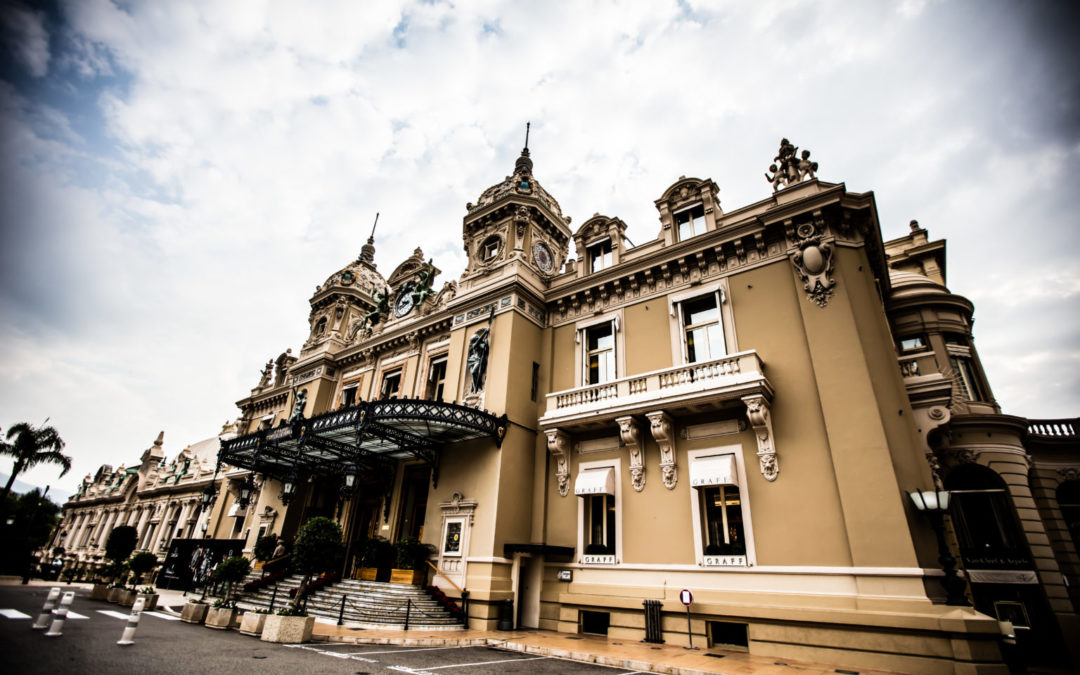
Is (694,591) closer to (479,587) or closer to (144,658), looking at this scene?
(479,587)

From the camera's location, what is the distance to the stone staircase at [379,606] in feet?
44.5

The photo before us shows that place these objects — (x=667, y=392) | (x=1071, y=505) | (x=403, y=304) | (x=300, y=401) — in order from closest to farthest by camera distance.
→ (x=667, y=392) → (x=1071, y=505) → (x=403, y=304) → (x=300, y=401)

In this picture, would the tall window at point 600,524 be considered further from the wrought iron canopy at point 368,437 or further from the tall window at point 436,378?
the tall window at point 436,378

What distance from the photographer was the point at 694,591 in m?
12.6

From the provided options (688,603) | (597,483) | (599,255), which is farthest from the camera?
(599,255)

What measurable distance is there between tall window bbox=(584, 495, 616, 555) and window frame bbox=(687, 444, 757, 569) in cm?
270

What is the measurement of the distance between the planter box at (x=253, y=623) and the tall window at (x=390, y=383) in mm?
11870

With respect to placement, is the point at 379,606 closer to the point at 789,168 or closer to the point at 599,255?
the point at 599,255

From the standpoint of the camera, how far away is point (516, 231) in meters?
20.8

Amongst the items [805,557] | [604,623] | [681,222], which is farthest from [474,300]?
[805,557]

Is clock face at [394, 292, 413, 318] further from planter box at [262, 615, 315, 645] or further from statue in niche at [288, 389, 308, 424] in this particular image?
planter box at [262, 615, 315, 645]

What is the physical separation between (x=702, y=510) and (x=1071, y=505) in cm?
1466

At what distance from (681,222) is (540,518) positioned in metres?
11.6

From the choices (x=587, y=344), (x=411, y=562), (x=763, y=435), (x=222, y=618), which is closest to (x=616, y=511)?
(x=763, y=435)
